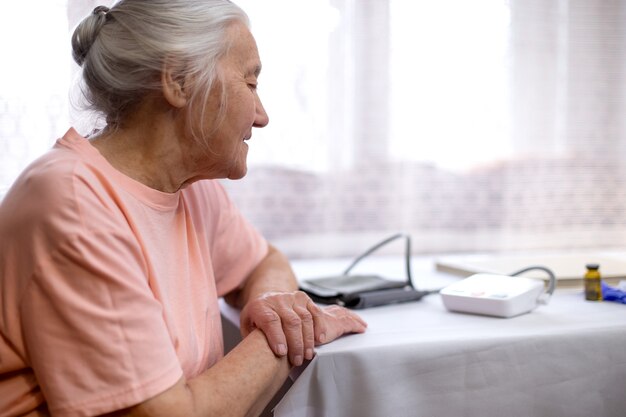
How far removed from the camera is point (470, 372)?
106 centimetres

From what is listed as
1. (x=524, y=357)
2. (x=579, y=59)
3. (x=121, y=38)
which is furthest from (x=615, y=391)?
(x=579, y=59)

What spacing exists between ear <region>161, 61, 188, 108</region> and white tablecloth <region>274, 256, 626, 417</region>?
15.8 inches

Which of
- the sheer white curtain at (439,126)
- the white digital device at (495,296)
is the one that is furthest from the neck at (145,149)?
the sheer white curtain at (439,126)

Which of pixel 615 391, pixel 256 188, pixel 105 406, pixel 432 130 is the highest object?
pixel 432 130

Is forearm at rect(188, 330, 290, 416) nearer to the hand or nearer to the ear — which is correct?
the hand

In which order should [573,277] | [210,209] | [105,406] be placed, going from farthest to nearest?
[573,277] → [210,209] → [105,406]

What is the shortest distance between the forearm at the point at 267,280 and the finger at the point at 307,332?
0.20 metres

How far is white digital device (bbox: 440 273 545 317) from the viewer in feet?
3.94

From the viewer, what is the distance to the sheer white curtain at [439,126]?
1807 millimetres

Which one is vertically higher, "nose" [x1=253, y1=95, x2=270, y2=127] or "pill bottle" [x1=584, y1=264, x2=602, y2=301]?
"nose" [x1=253, y1=95, x2=270, y2=127]

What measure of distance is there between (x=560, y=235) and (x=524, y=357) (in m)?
1.03

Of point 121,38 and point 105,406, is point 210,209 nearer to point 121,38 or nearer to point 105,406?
point 121,38

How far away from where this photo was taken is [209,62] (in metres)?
1.05

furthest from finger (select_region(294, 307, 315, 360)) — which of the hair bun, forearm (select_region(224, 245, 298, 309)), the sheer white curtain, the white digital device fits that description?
the sheer white curtain
